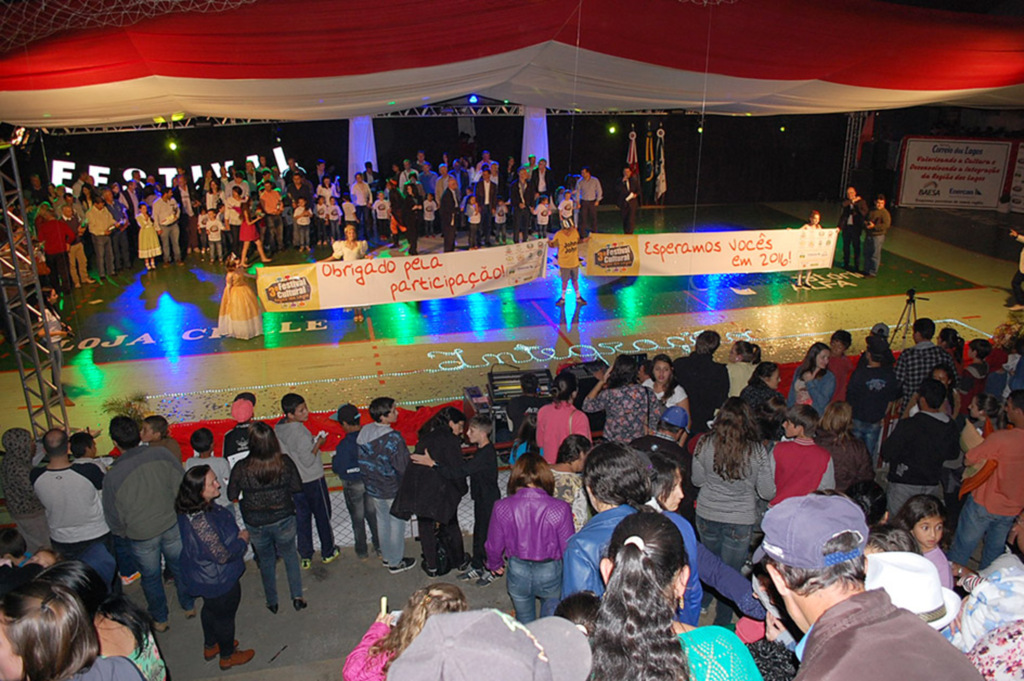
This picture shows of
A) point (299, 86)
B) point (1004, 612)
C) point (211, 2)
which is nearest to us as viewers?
point (1004, 612)

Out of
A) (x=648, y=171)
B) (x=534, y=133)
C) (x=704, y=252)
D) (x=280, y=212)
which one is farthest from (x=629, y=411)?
(x=648, y=171)

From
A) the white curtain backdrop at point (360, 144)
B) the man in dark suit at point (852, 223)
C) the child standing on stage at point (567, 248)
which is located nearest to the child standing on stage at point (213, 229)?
the white curtain backdrop at point (360, 144)

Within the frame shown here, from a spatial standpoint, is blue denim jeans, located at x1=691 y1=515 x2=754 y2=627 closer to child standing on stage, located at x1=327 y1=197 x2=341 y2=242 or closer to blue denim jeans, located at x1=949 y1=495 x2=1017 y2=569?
blue denim jeans, located at x1=949 y1=495 x2=1017 y2=569

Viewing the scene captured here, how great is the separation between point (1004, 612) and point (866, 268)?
565 inches

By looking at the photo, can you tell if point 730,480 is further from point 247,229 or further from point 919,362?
point 247,229

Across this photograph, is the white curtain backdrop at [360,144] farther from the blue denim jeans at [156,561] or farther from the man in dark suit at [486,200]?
the blue denim jeans at [156,561]

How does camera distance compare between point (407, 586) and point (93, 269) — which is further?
point (93, 269)

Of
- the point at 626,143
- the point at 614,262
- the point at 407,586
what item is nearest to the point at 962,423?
the point at 407,586

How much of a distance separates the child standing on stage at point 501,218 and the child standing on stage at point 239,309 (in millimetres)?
7878

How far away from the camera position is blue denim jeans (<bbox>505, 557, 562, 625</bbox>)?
199 inches

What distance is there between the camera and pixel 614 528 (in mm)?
3590

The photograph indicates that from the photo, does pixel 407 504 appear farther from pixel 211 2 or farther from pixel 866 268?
pixel 866 268

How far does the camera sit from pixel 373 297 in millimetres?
12930

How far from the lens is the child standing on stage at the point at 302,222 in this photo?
18.7 metres
